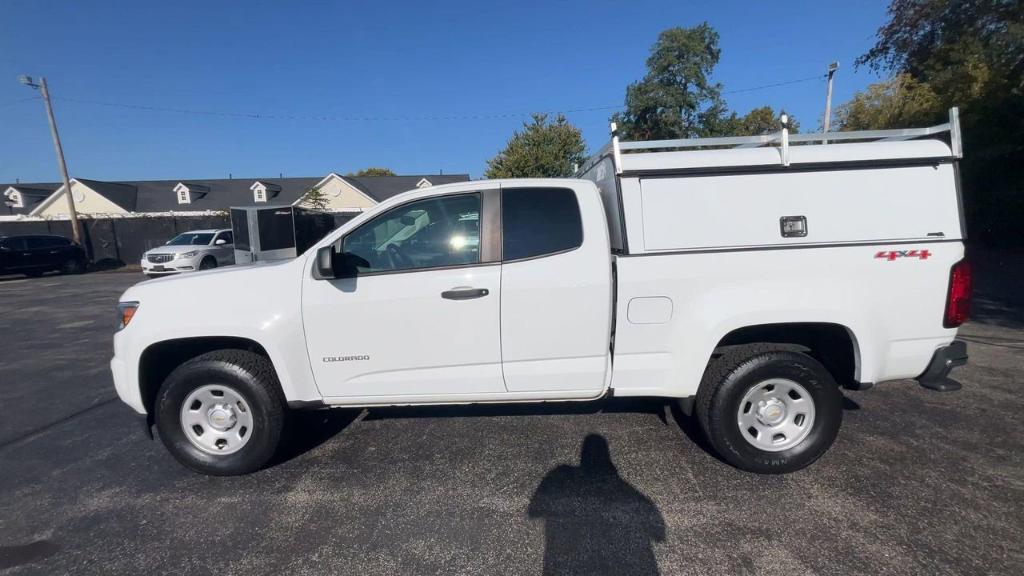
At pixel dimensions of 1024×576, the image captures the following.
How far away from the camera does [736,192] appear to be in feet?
10.2

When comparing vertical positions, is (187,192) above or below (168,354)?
above

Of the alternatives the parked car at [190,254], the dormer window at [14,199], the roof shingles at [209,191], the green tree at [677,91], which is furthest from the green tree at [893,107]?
the dormer window at [14,199]

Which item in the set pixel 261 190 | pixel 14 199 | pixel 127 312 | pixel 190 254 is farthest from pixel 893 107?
pixel 14 199

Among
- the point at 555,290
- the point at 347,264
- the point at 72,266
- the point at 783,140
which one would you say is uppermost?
the point at 72,266

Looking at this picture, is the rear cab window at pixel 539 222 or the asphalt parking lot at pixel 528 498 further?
the rear cab window at pixel 539 222

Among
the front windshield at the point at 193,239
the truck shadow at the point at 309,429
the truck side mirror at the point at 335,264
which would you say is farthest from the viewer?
the front windshield at the point at 193,239

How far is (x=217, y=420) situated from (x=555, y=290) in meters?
2.48

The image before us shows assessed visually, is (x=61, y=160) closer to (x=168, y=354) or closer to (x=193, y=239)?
(x=193, y=239)

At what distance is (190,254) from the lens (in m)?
16.0

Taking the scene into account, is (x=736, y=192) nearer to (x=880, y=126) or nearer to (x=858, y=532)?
(x=858, y=532)

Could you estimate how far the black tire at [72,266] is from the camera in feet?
67.4

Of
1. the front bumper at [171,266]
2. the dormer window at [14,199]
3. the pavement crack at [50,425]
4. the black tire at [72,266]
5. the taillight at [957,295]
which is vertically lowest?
the pavement crack at [50,425]

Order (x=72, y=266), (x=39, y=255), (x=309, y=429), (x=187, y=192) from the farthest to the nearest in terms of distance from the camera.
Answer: (x=187, y=192) < (x=72, y=266) < (x=39, y=255) < (x=309, y=429)

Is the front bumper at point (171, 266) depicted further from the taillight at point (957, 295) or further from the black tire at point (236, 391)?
the taillight at point (957, 295)
